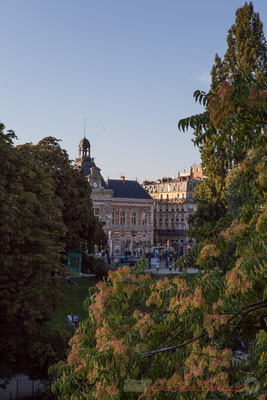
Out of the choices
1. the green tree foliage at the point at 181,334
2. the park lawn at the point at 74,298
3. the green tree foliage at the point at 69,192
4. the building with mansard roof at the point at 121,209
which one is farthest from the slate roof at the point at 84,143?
the green tree foliage at the point at 181,334

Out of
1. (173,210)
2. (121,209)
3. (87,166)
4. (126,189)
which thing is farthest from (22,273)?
(173,210)

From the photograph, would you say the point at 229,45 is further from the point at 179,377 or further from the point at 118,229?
the point at 118,229

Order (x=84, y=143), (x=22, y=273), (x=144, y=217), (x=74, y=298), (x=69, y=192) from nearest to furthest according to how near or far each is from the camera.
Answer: (x=22, y=273)
(x=74, y=298)
(x=69, y=192)
(x=84, y=143)
(x=144, y=217)

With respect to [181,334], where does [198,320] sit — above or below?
above

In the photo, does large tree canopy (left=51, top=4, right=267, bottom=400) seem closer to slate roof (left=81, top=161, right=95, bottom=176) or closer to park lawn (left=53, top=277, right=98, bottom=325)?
park lawn (left=53, top=277, right=98, bottom=325)

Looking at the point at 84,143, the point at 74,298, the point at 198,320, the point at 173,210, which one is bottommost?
the point at 74,298

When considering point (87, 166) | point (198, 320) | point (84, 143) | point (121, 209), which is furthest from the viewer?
point (121, 209)

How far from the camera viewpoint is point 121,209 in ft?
271

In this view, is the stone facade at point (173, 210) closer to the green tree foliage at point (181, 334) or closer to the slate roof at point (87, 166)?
the slate roof at point (87, 166)

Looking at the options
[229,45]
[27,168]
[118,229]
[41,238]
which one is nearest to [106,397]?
[41,238]

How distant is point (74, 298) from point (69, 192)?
9.16 metres

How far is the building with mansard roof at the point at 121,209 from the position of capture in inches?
3135

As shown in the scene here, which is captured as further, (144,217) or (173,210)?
(173,210)

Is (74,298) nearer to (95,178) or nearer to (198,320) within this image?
(198,320)
